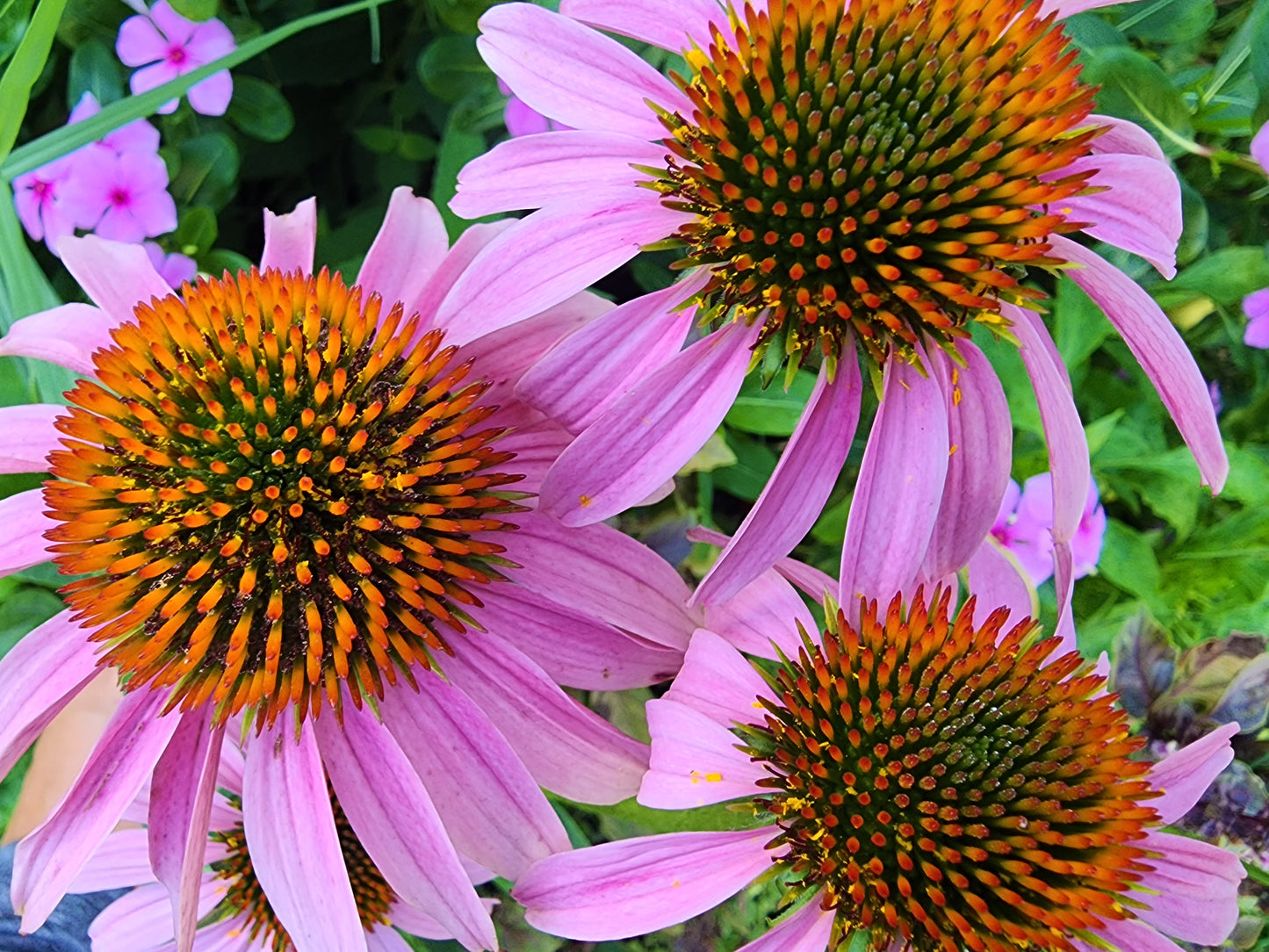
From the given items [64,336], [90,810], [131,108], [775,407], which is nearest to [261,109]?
[131,108]

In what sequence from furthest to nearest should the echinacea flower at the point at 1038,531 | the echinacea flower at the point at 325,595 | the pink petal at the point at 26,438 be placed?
1. the echinacea flower at the point at 1038,531
2. the pink petal at the point at 26,438
3. the echinacea flower at the point at 325,595

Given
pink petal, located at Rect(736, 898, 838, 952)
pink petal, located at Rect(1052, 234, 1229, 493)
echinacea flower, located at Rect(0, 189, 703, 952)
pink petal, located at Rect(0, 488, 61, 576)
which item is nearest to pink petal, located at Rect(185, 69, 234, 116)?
echinacea flower, located at Rect(0, 189, 703, 952)

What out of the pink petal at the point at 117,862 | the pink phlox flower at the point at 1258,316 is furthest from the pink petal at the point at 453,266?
the pink phlox flower at the point at 1258,316

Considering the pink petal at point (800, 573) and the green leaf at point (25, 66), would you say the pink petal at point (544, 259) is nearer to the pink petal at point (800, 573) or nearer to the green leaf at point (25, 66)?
the pink petal at point (800, 573)

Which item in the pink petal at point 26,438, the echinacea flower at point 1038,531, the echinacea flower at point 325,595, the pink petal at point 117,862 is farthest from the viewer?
the echinacea flower at point 1038,531

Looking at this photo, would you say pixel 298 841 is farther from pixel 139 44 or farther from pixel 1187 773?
pixel 139 44

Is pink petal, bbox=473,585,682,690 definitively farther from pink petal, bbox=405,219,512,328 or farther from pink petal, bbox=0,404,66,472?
pink petal, bbox=0,404,66,472

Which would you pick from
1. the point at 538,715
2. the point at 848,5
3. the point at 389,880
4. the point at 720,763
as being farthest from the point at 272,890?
the point at 848,5

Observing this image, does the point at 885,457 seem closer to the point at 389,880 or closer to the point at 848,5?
the point at 848,5
